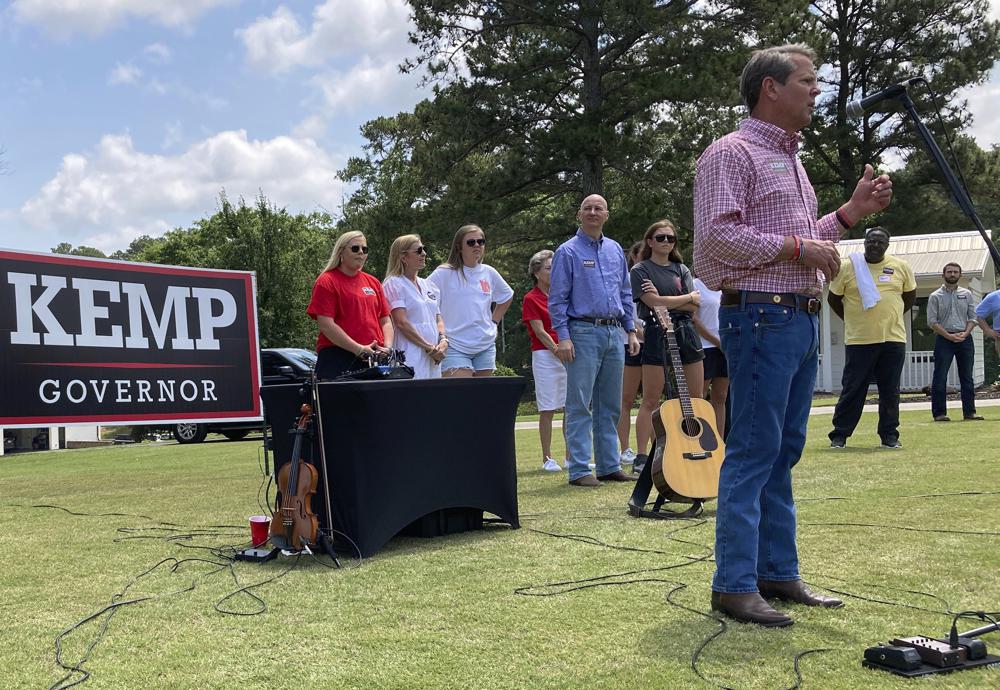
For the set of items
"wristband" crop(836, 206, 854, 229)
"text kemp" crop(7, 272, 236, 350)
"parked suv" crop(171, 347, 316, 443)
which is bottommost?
"parked suv" crop(171, 347, 316, 443)

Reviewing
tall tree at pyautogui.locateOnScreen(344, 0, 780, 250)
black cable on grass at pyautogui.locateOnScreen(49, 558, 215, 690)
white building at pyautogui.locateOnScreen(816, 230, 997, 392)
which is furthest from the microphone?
white building at pyautogui.locateOnScreen(816, 230, 997, 392)

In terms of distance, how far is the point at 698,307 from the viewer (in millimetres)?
7543

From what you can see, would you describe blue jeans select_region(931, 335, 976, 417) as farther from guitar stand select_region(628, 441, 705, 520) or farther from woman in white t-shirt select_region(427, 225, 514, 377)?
guitar stand select_region(628, 441, 705, 520)

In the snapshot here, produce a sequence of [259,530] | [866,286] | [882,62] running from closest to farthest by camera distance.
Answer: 1. [259,530]
2. [866,286]
3. [882,62]

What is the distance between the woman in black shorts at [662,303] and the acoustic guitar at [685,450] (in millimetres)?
1135

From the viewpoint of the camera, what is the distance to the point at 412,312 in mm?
7172

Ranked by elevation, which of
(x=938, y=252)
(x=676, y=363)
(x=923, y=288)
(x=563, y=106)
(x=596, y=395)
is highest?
(x=563, y=106)

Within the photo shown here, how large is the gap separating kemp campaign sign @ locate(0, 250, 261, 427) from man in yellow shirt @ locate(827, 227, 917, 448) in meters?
8.40

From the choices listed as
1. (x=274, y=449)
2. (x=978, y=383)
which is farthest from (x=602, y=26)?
(x=274, y=449)

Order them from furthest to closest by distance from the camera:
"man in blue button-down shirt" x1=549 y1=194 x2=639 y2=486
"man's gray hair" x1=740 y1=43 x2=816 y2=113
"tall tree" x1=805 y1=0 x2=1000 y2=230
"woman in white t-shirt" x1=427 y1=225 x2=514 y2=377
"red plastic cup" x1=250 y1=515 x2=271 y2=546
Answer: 1. "tall tree" x1=805 y1=0 x2=1000 y2=230
2. "woman in white t-shirt" x1=427 y1=225 x2=514 y2=377
3. "man in blue button-down shirt" x1=549 y1=194 x2=639 y2=486
4. "red plastic cup" x1=250 y1=515 x2=271 y2=546
5. "man's gray hair" x1=740 y1=43 x2=816 y2=113

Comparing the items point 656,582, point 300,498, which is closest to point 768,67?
point 656,582

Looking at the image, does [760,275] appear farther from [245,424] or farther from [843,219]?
[245,424]

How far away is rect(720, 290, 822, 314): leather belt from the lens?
10.9ft

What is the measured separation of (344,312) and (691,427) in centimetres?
235
